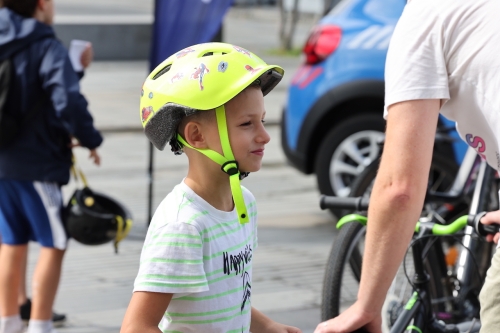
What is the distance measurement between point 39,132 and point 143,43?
1607cm

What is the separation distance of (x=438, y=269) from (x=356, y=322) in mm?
1323

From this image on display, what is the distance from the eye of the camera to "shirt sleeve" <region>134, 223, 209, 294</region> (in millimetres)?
2039

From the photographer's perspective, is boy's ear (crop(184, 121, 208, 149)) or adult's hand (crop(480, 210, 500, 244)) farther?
adult's hand (crop(480, 210, 500, 244))

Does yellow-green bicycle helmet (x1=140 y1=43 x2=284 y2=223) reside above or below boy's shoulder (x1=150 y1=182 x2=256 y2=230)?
above

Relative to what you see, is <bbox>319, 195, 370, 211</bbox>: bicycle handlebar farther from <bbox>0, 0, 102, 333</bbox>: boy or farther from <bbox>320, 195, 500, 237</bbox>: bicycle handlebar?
<bbox>0, 0, 102, 333</bbox>: boy

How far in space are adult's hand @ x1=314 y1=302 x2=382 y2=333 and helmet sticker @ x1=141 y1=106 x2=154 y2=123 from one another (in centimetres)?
69

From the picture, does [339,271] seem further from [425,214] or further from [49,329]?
[49,329]

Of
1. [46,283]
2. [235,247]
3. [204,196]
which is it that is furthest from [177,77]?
[46,283]

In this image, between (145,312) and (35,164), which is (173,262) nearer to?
(145,312)

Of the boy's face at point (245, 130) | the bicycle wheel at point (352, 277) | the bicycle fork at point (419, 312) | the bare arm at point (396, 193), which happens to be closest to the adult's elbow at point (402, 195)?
the bare arm at point (396, 193)

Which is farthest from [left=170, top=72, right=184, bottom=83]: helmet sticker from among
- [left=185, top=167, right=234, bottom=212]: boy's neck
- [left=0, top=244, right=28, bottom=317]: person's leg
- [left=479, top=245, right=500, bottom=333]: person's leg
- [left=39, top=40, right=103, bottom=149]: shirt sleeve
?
[left=0, top=244, right=28, bottom=317]: person's leg

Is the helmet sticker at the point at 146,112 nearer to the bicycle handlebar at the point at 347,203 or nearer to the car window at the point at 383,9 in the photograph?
the bicycle handlebar at the point at 347,203

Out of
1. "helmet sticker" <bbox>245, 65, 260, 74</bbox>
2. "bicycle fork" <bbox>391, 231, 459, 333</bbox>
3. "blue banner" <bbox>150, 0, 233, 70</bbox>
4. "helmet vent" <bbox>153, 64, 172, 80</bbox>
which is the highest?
"helmet sticker" <bbox>245, 65, 260, 74</bbox>

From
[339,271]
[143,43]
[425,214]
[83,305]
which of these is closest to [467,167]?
[425,214]
